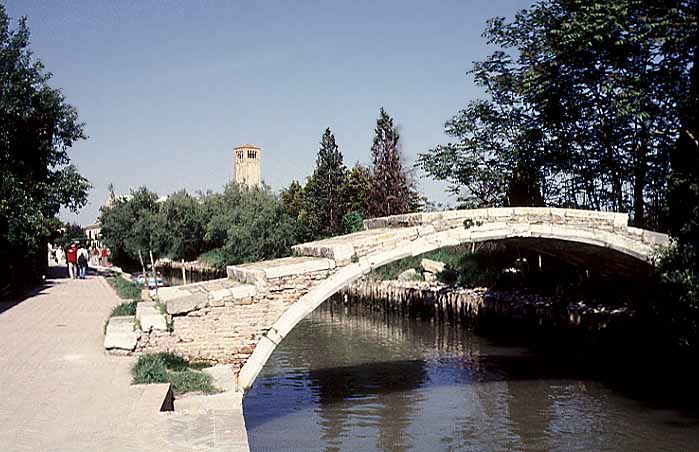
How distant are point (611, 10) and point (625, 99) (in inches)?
82.5

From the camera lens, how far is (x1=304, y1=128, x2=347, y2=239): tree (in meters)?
34.6

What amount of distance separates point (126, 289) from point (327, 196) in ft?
57.8

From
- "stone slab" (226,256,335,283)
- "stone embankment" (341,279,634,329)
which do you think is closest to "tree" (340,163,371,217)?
"stone embankment" (341,279,634,329)

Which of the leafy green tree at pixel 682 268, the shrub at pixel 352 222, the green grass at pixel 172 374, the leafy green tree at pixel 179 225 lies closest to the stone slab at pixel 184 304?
the green grass at pixel 172 374

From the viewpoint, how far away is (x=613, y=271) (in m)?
14.4

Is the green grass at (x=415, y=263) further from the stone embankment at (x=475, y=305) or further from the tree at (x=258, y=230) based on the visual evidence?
the tree at (x=258, y=230)

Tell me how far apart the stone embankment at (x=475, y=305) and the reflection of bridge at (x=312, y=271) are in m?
3.33

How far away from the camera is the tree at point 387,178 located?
3200 cm

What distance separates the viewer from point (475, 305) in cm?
1853

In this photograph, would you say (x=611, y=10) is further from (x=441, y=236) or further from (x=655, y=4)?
(x=441, y=236)

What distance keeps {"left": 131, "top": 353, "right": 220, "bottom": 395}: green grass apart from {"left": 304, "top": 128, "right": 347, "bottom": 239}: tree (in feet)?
84.0

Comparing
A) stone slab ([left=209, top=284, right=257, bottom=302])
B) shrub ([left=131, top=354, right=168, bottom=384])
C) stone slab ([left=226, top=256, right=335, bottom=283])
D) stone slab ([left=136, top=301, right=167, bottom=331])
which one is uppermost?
stone slab ([left=226, top=256, right=335, bottom=283])

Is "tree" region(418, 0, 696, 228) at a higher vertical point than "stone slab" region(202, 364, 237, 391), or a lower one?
higher

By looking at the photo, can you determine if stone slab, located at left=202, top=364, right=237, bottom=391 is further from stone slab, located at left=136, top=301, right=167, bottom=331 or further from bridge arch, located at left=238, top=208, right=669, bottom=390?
Answer: stone slab, located at left=136, top=301, right=167, bottom=331
